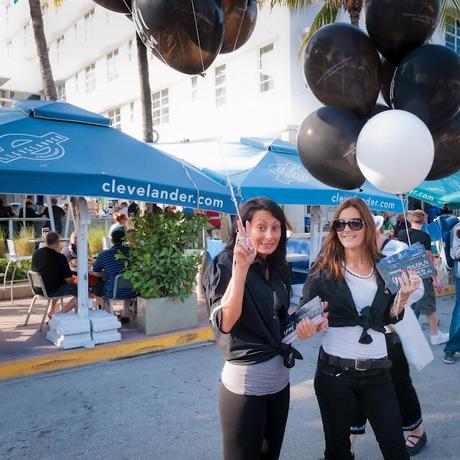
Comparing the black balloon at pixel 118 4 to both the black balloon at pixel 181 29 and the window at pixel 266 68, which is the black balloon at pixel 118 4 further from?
the window at pixel 266 68

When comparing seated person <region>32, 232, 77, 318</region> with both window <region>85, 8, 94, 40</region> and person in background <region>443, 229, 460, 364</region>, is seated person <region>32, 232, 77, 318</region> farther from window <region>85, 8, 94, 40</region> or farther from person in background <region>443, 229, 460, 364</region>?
window <region>85, 8, 94, 40</region>

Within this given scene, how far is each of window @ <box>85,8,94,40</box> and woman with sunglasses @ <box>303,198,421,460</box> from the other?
81.2 ft

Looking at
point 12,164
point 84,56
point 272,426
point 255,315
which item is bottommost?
point 272,426

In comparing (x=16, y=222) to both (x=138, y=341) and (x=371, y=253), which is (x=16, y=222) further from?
(x=371, y=253)

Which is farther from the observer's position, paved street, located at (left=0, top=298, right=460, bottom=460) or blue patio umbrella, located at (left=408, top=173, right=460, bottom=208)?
blue patio umbrella, located at (left=408, top=173, right=460, bottom=208)

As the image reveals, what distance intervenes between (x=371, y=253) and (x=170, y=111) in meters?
18.3

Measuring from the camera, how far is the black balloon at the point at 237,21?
12.1 ft

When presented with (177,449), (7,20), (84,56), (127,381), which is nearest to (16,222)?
(127,381)

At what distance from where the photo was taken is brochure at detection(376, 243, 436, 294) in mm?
2455

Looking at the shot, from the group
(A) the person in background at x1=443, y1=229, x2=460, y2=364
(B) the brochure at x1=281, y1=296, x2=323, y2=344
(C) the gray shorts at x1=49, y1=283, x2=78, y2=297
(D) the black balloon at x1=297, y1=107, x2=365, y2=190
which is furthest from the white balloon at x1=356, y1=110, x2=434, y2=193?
(C) the gray shorts at x1=49, y1=283, x2=78, y2=297

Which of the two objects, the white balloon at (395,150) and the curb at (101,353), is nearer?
the white balloon at (395,150)

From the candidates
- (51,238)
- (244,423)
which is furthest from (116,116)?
(244,423)

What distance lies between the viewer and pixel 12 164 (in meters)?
4.93

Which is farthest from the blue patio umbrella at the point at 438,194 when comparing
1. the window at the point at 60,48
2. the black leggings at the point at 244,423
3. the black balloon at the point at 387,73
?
the window at the point at 60,48
